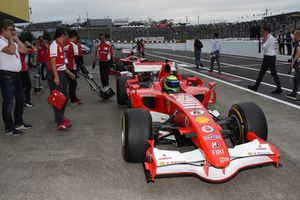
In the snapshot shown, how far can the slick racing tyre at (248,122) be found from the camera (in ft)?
13.7

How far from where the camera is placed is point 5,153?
481 centimetres

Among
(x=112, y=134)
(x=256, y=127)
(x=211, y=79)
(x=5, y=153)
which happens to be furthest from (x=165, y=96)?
(x=211, y=79)

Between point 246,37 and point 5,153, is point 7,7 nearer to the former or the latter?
point 5,153

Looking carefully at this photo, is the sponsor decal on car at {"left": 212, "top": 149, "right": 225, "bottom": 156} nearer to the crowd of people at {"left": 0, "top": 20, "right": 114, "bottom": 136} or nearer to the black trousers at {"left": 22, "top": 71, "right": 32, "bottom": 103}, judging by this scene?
the crowd of people at {"left": 0, "top": 20, "right": 114, "bottom": 136}

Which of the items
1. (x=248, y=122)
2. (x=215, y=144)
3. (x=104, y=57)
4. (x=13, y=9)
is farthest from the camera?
(x=13, y=9)

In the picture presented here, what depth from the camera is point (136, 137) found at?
396 cm

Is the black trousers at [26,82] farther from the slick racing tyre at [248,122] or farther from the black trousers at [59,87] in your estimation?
the slick racing tyre at [248,122]

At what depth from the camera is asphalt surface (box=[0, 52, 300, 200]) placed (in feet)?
11.4

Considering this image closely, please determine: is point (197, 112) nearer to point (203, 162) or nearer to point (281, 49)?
point (203, 162)

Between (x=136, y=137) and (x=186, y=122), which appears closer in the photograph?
(x=136, y=137)

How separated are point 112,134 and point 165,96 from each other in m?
1.09

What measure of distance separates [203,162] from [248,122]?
1005mm

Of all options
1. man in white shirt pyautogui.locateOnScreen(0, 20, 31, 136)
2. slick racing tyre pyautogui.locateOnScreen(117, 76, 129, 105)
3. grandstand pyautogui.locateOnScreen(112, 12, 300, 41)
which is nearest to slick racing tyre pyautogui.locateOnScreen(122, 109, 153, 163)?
man in white shirt pyautogui.locateOnScreen(0, 20, 31, 136)

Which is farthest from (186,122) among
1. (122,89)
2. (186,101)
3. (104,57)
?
(104,57)
